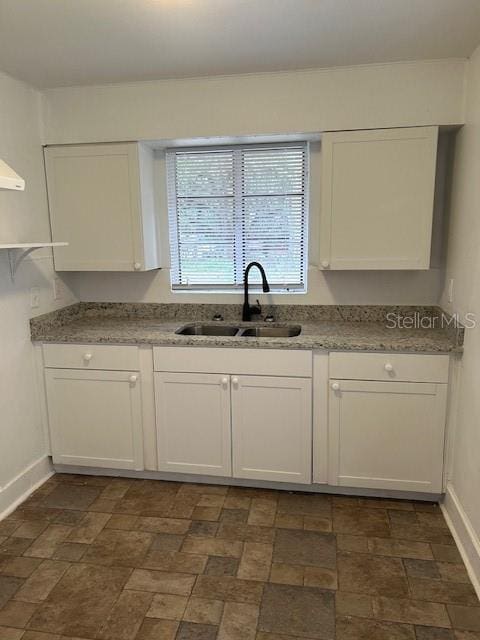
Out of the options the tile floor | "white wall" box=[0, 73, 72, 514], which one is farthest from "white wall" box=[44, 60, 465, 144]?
the tile floor

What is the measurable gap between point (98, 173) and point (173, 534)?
6.84 feet

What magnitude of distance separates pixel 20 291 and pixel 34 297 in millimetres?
134

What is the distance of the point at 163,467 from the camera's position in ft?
9.32

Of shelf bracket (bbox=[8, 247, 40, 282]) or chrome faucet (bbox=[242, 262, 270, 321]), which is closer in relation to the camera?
shelf bracket (bbox=[8, 247, 40, 282])

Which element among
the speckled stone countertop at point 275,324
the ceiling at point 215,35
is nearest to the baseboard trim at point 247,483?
the speckled stone countertop at point 275,324

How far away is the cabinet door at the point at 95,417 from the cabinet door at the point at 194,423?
0.53 ft

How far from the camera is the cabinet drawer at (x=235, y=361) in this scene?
260cm

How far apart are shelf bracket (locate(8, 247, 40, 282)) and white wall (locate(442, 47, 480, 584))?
2293 millimetres

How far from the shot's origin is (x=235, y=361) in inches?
105

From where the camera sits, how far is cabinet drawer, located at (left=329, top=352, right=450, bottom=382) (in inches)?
96.3

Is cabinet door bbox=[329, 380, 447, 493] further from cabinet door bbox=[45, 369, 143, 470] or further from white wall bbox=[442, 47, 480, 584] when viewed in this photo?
cabinet door bbox=[45, 369, 143, 470]

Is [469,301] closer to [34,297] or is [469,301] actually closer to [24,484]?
[34,297]

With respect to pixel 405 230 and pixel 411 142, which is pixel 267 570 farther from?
pixel 411 142

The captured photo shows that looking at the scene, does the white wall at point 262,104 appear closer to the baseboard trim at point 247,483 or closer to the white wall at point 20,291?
the white wall at point 20,291
